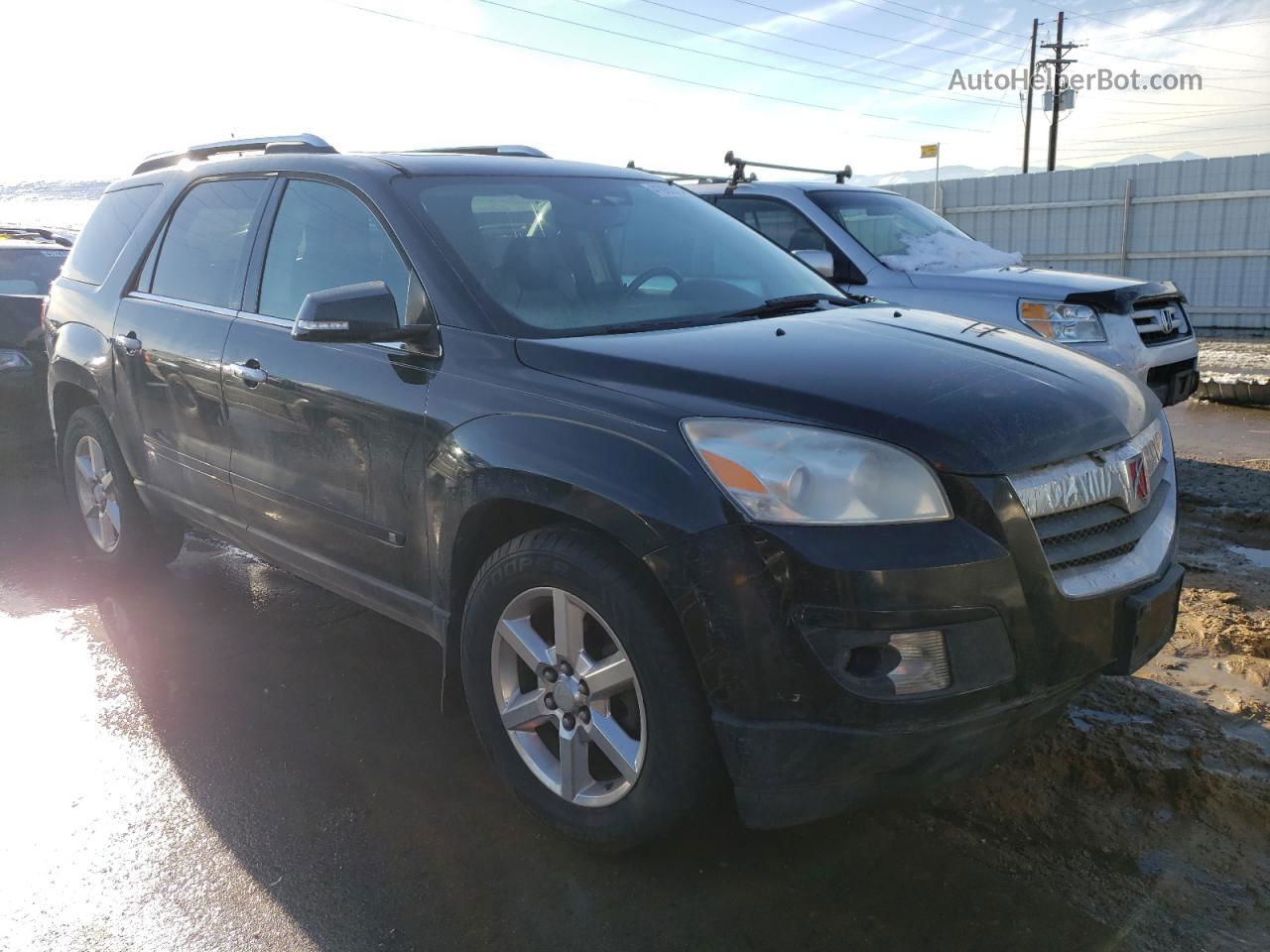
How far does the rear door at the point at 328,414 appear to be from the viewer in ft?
9.87

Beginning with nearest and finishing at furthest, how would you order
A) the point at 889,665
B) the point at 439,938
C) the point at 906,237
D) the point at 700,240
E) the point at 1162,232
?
the point at 889,665, the point at 439,938, the point at 700,240, the point at 906,237, the point at 1162,232

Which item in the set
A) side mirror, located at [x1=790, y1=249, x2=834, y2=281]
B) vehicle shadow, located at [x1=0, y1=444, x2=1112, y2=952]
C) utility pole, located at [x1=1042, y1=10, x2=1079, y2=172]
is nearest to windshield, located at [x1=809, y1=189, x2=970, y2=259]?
side mirror, located at [x1=790, y1=249, x2=834, y2=281]

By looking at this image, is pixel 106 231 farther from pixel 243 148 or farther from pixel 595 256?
pixel 595 256

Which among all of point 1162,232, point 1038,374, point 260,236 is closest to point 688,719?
point 1038,374

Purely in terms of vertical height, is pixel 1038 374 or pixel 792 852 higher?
pixel 1038 374

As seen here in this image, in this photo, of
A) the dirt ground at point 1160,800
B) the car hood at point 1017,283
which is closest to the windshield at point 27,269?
the car hood at point 1017,283

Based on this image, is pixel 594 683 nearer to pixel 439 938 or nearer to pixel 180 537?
pixel 439 938

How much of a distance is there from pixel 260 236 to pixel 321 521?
1108 mm

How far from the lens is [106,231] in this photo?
191 inches

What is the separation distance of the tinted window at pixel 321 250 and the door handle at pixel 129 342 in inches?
38.3

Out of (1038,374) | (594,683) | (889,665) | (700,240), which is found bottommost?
(594,683)

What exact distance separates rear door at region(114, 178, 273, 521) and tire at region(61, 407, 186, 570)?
313mm

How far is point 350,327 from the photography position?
2.88 m

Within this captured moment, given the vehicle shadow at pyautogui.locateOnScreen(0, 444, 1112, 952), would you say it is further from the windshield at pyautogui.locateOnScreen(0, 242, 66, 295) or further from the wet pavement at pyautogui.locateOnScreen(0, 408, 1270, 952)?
the windshield at pyautogui.locateOnScreen(0, 242, 66, 295)
